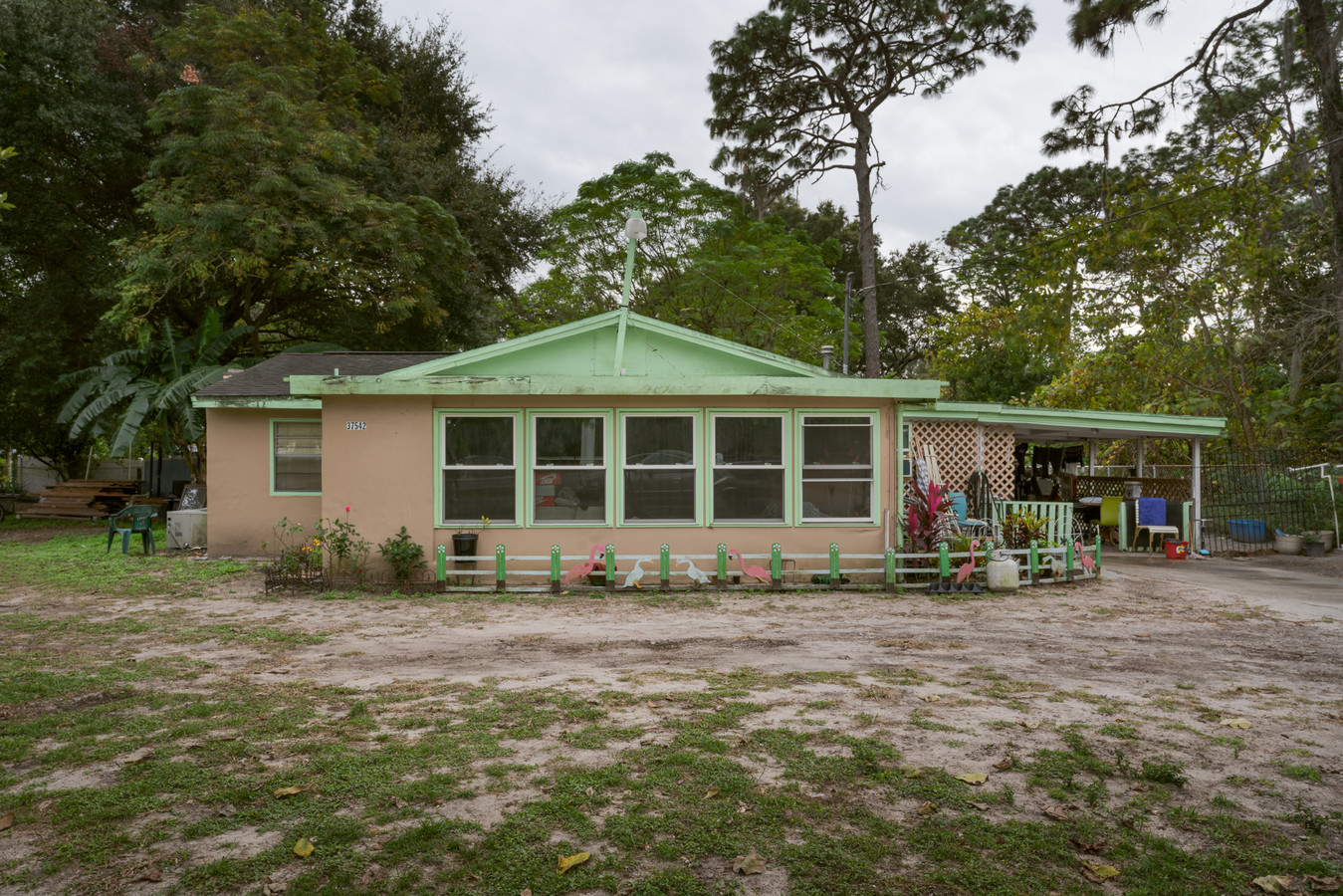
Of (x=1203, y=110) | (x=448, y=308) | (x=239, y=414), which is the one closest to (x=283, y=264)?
(x=448, y=308)

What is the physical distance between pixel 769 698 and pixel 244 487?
1225 centimetres

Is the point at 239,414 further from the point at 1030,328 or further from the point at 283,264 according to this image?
the point at 1030,328

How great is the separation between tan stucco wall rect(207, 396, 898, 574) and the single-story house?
19 millimetres

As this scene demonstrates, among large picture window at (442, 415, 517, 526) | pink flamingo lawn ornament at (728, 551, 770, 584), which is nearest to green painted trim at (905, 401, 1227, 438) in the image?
pink flamingo lawn ornament at (728, 551, 770, 584)

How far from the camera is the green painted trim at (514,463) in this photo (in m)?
10.9

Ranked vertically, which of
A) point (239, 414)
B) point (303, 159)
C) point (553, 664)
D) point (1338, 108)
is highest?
point (303, 159)

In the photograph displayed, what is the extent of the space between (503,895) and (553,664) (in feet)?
11.8

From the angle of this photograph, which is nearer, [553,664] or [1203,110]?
[553,664]

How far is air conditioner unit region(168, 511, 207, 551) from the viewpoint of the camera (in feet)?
49.2

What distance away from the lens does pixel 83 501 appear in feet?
69.2

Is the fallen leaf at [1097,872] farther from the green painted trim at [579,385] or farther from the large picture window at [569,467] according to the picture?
the large picture window at [569,467]

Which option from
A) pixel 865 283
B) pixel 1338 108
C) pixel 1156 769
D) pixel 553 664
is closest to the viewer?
pixel 1156 769

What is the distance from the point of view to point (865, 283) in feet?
79.3

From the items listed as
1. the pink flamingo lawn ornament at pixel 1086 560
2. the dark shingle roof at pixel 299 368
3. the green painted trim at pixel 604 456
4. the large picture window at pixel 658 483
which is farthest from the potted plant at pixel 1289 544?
the dark shingle roof at pixel 299 368
